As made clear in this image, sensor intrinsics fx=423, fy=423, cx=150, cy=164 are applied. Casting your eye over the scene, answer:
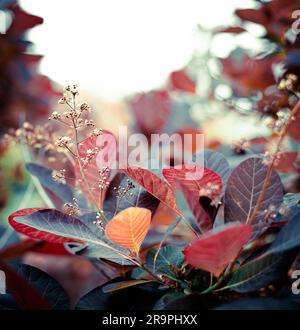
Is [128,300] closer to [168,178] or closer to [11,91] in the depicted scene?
[168,178]

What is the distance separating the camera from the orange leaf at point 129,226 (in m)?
0.60

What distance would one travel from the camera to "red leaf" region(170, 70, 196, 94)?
6.24ft

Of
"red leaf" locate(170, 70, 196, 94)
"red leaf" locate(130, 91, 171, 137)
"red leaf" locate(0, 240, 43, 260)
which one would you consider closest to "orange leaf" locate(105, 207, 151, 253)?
"red leaf" locate(0, 240, 43, 260)

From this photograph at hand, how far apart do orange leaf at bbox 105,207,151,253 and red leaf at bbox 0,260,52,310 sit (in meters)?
0.16

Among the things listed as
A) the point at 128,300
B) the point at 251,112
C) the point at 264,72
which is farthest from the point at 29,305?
the point at 264,72

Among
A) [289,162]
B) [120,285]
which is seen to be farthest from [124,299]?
[289,162]

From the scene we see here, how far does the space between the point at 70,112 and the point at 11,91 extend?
3.72 ft

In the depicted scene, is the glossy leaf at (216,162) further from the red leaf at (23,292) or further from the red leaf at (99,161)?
the red leaf at (23,292)

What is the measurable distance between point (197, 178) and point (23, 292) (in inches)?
13.5

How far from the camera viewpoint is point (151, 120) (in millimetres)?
1652

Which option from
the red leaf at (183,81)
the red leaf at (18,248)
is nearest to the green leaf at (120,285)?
the red leaf at (18,248)

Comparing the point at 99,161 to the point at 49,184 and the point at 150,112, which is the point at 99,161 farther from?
the point at 150,112

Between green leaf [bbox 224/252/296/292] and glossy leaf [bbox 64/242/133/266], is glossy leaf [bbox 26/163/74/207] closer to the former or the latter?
glossy leaf [bbox 64/242/133/266]

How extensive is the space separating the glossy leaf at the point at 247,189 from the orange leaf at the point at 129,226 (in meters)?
0.17
